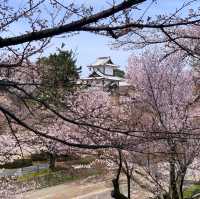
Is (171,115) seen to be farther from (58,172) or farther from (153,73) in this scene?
(58,172)

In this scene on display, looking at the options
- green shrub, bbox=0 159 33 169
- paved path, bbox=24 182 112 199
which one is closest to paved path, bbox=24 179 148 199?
paved path, bbox=24 182 112 199

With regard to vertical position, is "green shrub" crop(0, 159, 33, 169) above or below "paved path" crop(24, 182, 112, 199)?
above

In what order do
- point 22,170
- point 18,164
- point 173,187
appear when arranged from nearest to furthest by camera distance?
point 173,187, point 22,170, point 18,164

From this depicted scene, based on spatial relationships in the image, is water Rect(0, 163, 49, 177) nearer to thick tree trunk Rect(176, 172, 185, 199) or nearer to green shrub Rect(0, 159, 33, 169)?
green shrub Rect(0, 159, 33, 169)

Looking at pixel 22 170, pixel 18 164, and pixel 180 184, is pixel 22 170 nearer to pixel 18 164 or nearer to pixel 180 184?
pixel 18 164

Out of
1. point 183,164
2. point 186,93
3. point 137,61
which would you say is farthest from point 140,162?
point 137,61

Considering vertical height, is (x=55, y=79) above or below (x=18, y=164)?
above

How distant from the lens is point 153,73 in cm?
1211

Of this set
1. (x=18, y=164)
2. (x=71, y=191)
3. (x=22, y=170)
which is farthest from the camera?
(x=18, y=164)

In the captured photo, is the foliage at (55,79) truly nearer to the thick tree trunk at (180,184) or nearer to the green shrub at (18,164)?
the thick tree trunk at (180,184)

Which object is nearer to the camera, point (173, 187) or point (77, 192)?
point (173, 187)

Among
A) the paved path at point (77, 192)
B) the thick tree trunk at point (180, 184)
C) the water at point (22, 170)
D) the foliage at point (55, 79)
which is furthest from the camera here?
the water at point (22, 170)

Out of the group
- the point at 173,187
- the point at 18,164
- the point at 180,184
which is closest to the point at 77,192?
the point at 18,164

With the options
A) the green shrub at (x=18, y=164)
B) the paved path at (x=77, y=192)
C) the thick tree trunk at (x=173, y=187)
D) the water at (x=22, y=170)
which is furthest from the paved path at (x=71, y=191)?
the thick tree trunk at (x=173, y=187)
